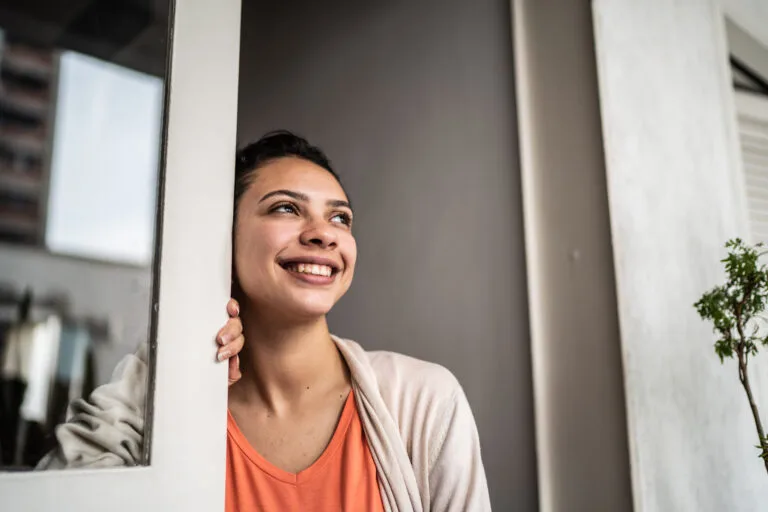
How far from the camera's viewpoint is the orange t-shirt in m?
1.17

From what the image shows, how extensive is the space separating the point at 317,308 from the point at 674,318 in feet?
2.78

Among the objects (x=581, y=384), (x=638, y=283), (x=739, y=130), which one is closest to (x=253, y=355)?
(x=581, y=384)

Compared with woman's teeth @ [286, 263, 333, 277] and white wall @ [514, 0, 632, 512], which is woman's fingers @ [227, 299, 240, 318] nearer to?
woman's teeth @ [286, 263, 333, 277]

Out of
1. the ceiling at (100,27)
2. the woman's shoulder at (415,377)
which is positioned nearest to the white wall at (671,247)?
the woman's shoulder at (415,377)

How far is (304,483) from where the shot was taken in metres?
1.19

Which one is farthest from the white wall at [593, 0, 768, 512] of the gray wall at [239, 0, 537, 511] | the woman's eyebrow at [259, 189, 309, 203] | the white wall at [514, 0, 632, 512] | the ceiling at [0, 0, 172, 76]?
the ceiling at [0, 0, 172, 76]

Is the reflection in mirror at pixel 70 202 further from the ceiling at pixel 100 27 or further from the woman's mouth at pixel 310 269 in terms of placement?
the woman's mouth at pixel 310 269

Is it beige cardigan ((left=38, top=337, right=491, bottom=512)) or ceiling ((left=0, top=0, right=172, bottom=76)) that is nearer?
ceiling ((left=0, top=0, right=172, bottom=76))

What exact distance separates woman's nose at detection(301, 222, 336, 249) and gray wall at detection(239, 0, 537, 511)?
0.62 meters

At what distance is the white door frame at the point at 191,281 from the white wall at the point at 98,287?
3 cm

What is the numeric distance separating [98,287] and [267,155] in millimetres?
576

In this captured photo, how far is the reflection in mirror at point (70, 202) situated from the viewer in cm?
77

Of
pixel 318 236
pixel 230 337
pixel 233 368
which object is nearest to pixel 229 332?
pixel 230 337

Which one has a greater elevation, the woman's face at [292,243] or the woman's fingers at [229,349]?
the woman's face at [292,243]
